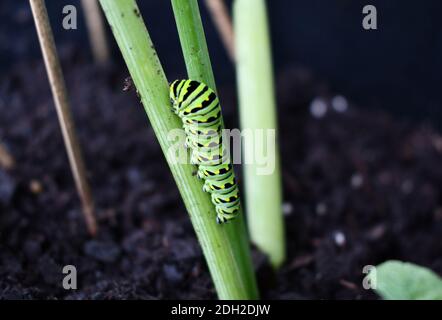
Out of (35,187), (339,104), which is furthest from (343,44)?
(35,187)

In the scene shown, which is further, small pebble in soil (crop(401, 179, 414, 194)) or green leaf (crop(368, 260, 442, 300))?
small pebble in soil (crop(401, 179, 414, 194))

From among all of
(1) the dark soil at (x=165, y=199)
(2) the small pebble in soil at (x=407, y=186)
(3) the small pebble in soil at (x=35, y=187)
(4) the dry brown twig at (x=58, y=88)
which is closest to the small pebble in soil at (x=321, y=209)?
(1) the dark soil at (x=165, y=199)

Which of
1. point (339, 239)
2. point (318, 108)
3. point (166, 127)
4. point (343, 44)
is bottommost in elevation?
point (339, 239)

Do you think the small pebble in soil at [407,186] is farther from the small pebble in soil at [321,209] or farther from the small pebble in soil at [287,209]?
the small pebble in soil at [287,209]

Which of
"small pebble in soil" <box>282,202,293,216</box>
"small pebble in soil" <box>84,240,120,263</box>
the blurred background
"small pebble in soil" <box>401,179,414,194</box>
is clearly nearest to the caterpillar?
"small pebble in soil" <box>84,240,120,263</box>

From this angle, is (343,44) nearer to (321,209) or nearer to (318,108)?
(318,108)

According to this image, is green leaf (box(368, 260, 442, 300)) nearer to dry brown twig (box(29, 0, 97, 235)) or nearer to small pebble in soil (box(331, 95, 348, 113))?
dry brown twig (box(29, 0, 97, 235))

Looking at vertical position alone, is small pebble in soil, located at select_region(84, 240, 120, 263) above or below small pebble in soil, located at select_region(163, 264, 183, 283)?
above
